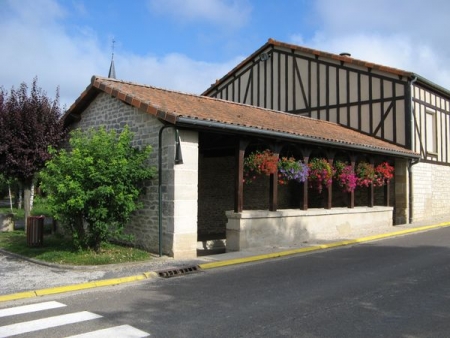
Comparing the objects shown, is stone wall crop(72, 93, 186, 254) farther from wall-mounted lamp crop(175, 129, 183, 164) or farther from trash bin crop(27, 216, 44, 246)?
trash bin crop(27, 216, 44, 246)

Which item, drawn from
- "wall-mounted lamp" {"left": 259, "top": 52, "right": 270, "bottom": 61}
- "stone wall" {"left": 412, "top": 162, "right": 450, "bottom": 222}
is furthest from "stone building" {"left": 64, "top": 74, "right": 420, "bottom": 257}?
"wall-mounted lamp" {"left": 259, "top": 52, "right": 270, "bottom": 61}

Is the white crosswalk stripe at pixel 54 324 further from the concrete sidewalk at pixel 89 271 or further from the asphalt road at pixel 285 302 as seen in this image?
the concrete sidewalk at pixel 89 271

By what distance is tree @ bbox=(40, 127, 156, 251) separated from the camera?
827cm

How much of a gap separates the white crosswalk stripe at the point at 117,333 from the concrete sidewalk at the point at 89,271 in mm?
2243

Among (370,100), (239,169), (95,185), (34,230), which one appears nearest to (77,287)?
(95,185)

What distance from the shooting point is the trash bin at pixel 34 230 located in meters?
9.92

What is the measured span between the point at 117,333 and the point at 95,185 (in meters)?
4.71

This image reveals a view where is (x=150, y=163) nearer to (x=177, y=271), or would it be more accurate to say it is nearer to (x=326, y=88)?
(x=177, y=271)

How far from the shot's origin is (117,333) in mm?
4258

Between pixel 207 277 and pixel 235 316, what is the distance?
2483 mm

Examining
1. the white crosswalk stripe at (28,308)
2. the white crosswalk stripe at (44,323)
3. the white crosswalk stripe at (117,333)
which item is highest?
the white crosswalk stripe at (117,333)

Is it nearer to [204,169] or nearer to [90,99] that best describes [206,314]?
[90,99]

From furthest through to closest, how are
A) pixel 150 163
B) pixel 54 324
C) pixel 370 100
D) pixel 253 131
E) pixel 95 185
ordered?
pixel 370 100
pixel 253 131
pixel 150 163
pixel 95 185
pixel 54 324

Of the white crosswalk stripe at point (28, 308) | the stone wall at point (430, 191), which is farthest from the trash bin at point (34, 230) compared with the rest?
the stone wall at point (430, 191)
